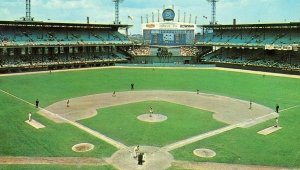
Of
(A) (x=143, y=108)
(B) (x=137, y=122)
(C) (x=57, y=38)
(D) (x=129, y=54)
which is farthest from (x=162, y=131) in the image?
(D) (x=129, y=54)

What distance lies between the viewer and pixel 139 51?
102 meters

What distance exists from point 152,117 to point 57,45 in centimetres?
5129

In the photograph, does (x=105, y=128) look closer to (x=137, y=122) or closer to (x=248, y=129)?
→ (x=137, y=122)

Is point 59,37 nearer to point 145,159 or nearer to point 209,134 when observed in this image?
point 209,134

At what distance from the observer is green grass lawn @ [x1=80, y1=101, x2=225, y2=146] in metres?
29.9

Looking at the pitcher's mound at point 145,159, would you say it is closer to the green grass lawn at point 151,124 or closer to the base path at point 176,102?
the green grass lawn at point 151,124

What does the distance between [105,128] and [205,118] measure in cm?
1125

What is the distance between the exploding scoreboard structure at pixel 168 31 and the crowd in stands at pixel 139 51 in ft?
56.0

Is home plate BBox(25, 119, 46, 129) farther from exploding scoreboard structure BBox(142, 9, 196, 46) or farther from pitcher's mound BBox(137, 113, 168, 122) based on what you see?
exploding scoreboard structure BBox(142, 9, 196, 46)

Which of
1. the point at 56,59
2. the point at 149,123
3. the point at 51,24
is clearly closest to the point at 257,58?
the point at 56,59

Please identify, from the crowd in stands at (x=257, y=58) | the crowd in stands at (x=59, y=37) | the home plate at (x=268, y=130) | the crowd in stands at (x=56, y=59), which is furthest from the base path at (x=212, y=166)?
the crowd in stands at (x=59, y=37)

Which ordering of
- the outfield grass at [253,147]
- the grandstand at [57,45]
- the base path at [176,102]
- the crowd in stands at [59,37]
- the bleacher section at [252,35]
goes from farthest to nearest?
the bleacher section at [252,35]
the crowd in stands at [59,37]
the grandstand at [57,45]
the base path at [176,102]
the outfield grass at [253,147]

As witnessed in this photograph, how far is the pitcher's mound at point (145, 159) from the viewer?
2345 centimetres

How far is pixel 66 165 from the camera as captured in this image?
23.5m
